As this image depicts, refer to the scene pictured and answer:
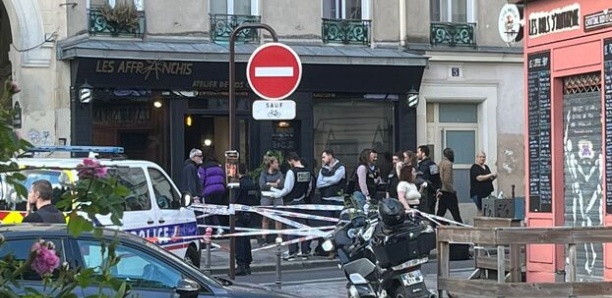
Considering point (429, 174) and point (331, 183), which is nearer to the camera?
point (331, 183)

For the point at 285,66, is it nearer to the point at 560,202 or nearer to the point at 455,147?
the point at 560,202

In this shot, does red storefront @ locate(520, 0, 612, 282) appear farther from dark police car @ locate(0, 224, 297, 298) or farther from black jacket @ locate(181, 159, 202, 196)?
black jacket @ locate(181, 159, 202, 196)

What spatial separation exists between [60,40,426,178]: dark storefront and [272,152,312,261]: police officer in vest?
4.15 metres

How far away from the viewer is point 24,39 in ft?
67.6

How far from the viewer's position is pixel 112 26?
21000mm

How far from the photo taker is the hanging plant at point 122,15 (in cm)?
2088

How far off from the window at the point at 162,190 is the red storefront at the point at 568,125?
15.8ft

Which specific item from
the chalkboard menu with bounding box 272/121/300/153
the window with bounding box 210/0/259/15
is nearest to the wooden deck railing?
the chalkboard menu with bounding box 272/121/300/153

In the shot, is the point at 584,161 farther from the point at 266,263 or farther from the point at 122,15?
the point at 122,15

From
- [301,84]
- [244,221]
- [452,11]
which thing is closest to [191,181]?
[244,221]

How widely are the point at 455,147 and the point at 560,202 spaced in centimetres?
1284

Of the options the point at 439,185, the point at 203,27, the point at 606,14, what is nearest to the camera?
the point at 606,14

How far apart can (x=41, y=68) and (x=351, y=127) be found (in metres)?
7.02

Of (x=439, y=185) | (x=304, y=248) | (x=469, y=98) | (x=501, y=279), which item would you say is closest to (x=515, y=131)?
(x=469, y=98)
